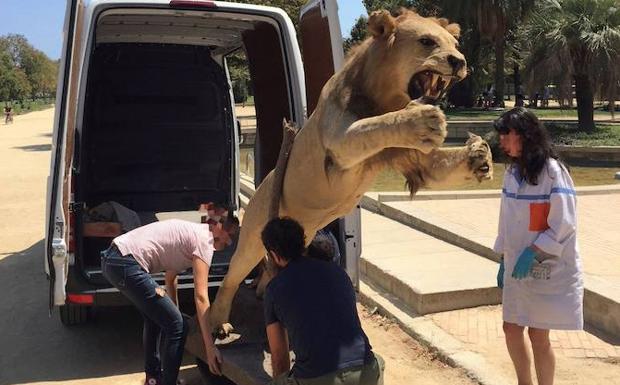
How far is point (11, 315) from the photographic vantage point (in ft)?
18.3

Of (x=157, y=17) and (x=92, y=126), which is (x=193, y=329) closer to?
(x=157, y=17)

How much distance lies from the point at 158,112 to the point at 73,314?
92.1 inches

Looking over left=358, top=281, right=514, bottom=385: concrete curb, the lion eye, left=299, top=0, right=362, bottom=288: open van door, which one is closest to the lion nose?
the lion eye

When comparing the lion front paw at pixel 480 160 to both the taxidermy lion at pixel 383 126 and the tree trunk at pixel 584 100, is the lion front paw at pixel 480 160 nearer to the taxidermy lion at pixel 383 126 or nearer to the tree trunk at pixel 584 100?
the taxidermy lion at pixel 383 126

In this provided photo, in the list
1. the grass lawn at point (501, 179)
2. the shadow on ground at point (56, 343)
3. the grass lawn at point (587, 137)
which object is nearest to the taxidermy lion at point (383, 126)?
the shadow on ground at point (56, 343)

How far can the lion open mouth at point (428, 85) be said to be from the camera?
2.64m

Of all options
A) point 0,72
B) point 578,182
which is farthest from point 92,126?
point 0,72

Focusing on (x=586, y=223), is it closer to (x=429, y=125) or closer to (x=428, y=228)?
(x=428, y=228)

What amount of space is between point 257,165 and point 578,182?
905cm

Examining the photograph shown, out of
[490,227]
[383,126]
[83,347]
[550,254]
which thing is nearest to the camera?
[383,126]

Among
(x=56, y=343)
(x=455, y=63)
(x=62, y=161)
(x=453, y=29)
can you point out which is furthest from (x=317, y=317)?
(x=56, y=343)

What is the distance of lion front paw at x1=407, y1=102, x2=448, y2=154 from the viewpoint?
2.36 m

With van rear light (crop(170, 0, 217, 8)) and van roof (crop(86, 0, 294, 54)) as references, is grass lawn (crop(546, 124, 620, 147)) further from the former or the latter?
van rear light (crop(170, 0, 217, 8))

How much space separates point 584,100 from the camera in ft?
64.5
